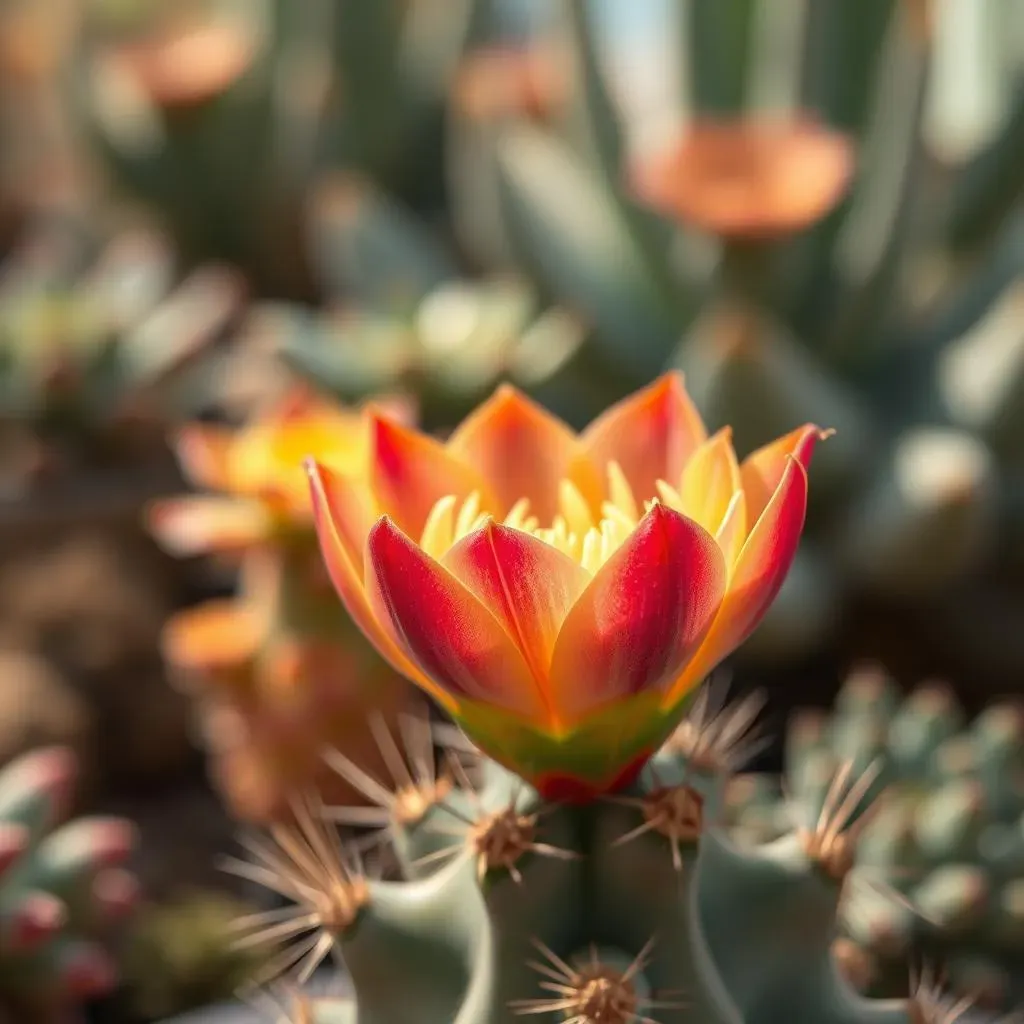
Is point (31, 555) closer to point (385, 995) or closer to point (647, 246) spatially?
point (647, 246)

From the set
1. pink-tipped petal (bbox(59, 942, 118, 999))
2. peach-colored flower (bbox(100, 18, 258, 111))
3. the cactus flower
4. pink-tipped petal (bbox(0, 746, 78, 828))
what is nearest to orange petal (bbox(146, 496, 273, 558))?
pink-tipped petal (bbox(0, 746, 78, 828))

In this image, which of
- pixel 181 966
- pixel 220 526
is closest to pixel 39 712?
pixel 181 966

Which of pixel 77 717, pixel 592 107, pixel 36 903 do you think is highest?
pixel 592 107

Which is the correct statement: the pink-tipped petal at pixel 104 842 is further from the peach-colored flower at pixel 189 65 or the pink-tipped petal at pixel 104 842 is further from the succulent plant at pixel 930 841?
the peach-colored flower at pixel 189 65

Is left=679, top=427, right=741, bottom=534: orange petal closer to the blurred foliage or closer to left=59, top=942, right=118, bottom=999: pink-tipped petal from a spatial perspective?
left=59, top=942, right=118, bottom=999: pink-tipped petal

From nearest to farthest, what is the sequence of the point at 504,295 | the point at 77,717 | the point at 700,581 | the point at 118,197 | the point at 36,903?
the point at 700,581, the point at 36,903, the point at 77,717, the point at 504,295, the point at 118,197

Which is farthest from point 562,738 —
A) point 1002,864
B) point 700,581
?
point 1002,864
